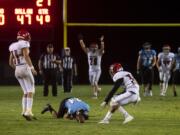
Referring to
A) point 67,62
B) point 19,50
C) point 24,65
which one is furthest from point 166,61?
point 19,50

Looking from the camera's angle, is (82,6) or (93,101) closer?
(93,101)

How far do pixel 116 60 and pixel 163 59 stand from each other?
12.6 metres

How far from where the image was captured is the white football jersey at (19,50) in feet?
51.8

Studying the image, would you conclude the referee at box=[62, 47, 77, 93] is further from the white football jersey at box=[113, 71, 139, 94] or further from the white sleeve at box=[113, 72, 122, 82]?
the white sleeve at box=[113, 72, 122, 82]

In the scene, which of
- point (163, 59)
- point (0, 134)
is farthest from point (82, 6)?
point (0, 134)

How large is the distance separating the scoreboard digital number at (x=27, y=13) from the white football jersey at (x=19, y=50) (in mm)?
11138

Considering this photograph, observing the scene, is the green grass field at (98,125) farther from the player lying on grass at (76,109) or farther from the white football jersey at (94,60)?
the white football jersey at (94,60)

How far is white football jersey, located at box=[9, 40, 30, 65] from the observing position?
15797mm

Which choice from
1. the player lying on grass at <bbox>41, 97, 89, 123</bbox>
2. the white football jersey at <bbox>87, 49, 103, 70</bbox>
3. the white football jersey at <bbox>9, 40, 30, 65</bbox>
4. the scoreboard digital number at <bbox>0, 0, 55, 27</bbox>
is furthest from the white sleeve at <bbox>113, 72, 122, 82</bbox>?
the scoreboard digital number at <bbox>0, 0, 55, 27</bbox>

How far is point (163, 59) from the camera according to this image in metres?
25.1

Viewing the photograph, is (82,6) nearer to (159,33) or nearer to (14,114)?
(159,33)

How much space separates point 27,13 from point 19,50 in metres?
11.4

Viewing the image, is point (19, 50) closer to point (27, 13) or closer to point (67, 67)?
point (27, 13)

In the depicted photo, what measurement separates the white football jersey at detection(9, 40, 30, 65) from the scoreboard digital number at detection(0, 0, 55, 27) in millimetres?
11138
